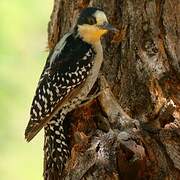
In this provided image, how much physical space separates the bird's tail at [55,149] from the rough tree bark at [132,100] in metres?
0.07

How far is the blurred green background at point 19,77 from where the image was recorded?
26.6 feet

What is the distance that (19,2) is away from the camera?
30.8ft

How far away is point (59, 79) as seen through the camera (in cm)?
509

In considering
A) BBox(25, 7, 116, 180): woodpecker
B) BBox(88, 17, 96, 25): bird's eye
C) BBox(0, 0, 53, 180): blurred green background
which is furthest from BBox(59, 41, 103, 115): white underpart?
BBox(0, 0, 53, 180): blurred green background

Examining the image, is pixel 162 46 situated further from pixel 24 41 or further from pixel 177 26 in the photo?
pixel 24 41

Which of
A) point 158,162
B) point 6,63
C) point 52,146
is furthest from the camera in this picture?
point 6,63

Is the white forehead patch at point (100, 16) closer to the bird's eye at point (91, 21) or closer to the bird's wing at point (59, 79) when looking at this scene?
the bird's eye at point (91, 21)

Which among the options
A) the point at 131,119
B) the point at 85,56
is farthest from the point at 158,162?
the point at 85,56

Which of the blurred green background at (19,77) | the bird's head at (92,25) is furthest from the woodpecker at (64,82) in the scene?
the blurred green background at (19,77)

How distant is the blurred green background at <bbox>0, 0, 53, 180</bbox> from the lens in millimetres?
8117

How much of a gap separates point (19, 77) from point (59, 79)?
3.71 metres

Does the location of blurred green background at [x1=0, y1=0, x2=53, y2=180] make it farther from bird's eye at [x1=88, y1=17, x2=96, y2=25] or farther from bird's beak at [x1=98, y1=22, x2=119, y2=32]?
bird's beak at [x1=98, y1=22, x2=119, y2=32]

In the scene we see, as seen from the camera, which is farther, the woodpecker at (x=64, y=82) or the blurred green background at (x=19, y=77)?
the blurred green background at (x=19, y=77)

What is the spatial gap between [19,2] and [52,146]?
15.5ft
